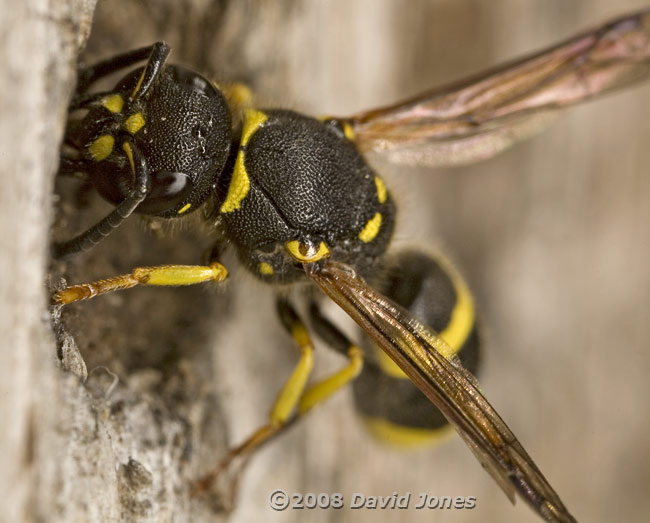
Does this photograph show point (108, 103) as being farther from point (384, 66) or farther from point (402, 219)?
point (384, 66)

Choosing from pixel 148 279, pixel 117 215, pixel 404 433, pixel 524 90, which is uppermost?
pixel 524 90

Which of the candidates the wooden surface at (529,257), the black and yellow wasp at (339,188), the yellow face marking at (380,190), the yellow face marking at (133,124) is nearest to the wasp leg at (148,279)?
the black and yellow wasp at (339,188)

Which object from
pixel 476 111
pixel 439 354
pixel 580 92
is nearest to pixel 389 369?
pixel 439 354

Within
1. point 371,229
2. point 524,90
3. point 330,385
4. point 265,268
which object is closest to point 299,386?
point 330,385

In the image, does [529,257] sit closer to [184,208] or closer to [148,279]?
[184,208]

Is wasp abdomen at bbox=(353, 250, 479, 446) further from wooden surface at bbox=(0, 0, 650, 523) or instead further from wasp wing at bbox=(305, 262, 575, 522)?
wasp wing at bbox=(305, 262, 575, 522)

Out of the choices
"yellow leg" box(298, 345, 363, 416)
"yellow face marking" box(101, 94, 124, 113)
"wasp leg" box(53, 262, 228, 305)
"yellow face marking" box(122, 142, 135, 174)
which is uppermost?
"yellow face marking" box(101, 94, 124, 113)

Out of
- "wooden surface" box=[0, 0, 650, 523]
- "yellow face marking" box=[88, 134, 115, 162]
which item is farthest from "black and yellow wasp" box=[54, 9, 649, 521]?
"wooden surface" box=[0, 0, 650, 523]

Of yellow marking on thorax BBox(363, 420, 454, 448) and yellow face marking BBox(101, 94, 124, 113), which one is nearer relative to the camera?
yellow face marking BBox(101, 94, 124, 113)
